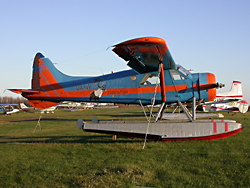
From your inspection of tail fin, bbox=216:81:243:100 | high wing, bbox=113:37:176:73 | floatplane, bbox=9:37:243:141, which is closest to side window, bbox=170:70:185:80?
floatplane, bbox=9:37:243:141

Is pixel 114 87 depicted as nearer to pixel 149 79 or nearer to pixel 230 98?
pixel 149 79

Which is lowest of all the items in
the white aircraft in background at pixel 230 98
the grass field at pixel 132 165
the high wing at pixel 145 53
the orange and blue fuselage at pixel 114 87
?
the white aircraft in background at pixel 230 98

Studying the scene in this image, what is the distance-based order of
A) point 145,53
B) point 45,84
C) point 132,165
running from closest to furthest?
point 132,165 < point 145,53 < point 45,84

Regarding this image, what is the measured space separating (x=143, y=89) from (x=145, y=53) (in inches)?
96.7

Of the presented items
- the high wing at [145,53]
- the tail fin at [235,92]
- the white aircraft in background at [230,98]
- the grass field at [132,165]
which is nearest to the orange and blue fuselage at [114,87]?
the high wing at [145,53]

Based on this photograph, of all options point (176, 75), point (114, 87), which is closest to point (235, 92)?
point (176, 75)

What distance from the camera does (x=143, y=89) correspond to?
1077 centimetres

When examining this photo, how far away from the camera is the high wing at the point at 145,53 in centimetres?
741

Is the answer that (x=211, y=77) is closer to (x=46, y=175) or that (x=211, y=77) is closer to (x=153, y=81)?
(x=153, y=81)

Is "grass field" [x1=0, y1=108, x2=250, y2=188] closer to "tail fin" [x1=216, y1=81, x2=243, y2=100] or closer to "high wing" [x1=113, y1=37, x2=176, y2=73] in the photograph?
"high wing" [x1=113, y1=37, x2=176, y2=73]

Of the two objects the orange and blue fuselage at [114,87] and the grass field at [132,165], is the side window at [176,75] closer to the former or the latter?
the orange and blue fuselage at [114,87]

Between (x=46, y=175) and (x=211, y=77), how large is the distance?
26.1 ft

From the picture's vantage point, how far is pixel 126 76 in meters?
11.2

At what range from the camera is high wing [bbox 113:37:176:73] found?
7.41 meters
